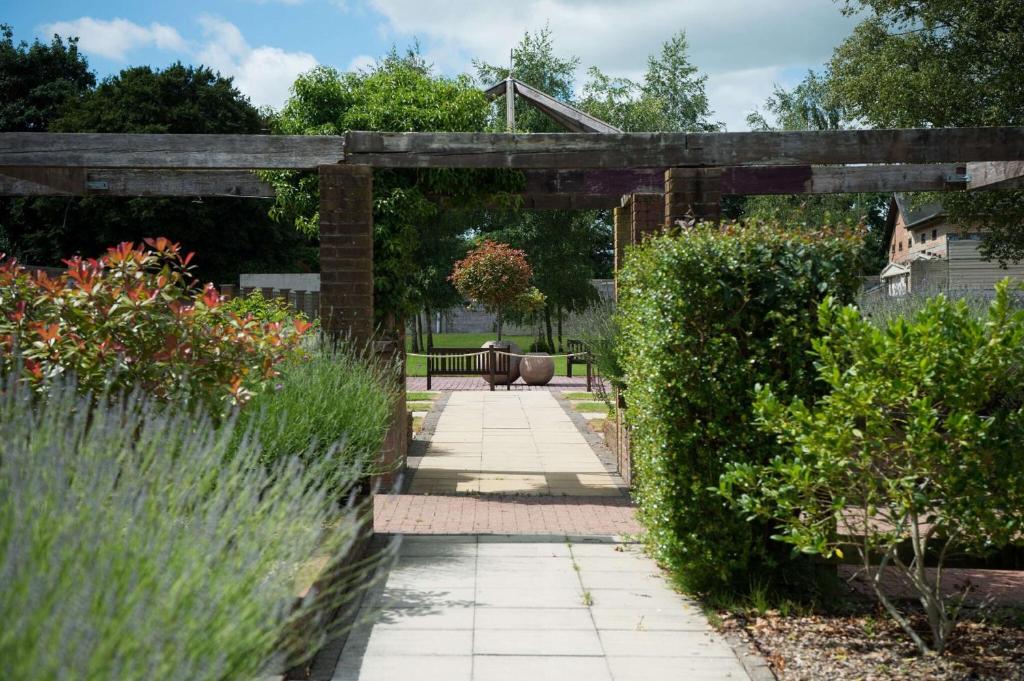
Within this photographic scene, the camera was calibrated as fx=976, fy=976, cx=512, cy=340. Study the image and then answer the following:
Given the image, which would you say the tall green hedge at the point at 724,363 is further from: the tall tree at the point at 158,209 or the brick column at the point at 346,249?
the tall tree at the point at 158,209

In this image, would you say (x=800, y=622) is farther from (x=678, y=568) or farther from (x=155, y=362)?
(x=155, y=362)

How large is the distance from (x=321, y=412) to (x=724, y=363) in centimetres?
236

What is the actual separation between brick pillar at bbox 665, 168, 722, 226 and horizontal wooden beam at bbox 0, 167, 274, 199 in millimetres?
4043

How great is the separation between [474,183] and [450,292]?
27117 millimetres

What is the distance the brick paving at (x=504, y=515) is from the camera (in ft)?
22.4

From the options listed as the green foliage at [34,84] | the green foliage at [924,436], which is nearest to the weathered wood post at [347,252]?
the green foliage at [924,436]

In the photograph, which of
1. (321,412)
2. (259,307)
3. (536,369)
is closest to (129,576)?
(321,412)

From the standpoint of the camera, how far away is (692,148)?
7.93 metres

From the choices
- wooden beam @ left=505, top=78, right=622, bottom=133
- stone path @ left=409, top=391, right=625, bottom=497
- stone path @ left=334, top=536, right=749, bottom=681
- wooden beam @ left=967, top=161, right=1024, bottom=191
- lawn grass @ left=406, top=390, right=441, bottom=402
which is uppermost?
wooden beam @ left=505, top=78, right=622, bottom=133

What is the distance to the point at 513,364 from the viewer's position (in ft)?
66.7

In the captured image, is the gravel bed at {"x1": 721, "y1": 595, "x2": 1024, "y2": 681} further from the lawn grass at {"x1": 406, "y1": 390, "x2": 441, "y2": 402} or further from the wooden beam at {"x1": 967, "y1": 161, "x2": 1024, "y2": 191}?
the lawn grass at {"x1": 406, "y1": 390, "x2": 441, "y2": 402}

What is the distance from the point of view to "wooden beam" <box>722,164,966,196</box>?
9680 millimetres

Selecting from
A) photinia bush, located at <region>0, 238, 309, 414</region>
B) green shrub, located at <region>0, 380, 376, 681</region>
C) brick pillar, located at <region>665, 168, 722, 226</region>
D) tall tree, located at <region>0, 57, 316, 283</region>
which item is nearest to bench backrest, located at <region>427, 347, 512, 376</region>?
tall tree, located at <region>0, 57, 316, 283</region>

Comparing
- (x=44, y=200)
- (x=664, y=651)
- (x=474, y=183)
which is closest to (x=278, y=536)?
(x=664, y=651)
